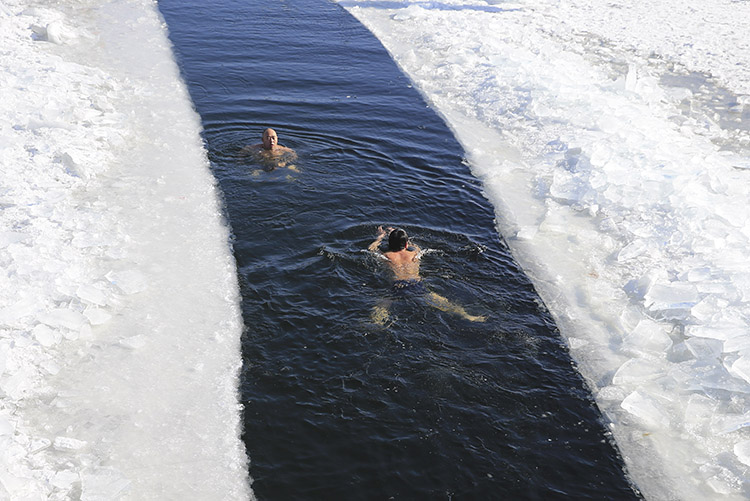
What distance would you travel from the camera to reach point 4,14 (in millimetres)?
14086

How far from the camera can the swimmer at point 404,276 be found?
667 cm

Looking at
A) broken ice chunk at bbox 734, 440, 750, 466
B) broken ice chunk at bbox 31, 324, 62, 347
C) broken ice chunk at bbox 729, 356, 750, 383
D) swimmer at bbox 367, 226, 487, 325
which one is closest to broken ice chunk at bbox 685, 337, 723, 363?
broken ice chunk at bbox 729, 356, 750, 383

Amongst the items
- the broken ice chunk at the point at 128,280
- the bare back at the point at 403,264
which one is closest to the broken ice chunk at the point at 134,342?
the broken ice chunk at the point at 128,280

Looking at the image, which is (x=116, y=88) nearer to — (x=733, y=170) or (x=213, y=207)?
(x=213, y=207)

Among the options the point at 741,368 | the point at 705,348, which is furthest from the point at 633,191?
the point at 741,368

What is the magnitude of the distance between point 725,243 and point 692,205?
2.99 feet

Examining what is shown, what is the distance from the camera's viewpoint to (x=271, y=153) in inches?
385

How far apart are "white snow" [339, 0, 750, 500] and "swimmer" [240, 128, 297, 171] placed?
2.83 m

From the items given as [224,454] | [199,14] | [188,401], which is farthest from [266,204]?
[199,14]

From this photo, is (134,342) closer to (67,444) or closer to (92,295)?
(92,295)

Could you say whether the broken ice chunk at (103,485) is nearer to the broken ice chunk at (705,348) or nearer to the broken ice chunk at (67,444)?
the broken ice chunk at (67,444)

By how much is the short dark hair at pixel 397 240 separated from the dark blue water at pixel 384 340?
293 mm

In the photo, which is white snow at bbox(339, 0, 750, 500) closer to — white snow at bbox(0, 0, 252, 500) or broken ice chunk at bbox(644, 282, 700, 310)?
broken ice chunk at bbox(644, 282, 700, 310)

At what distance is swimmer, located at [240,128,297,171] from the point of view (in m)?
9.70
